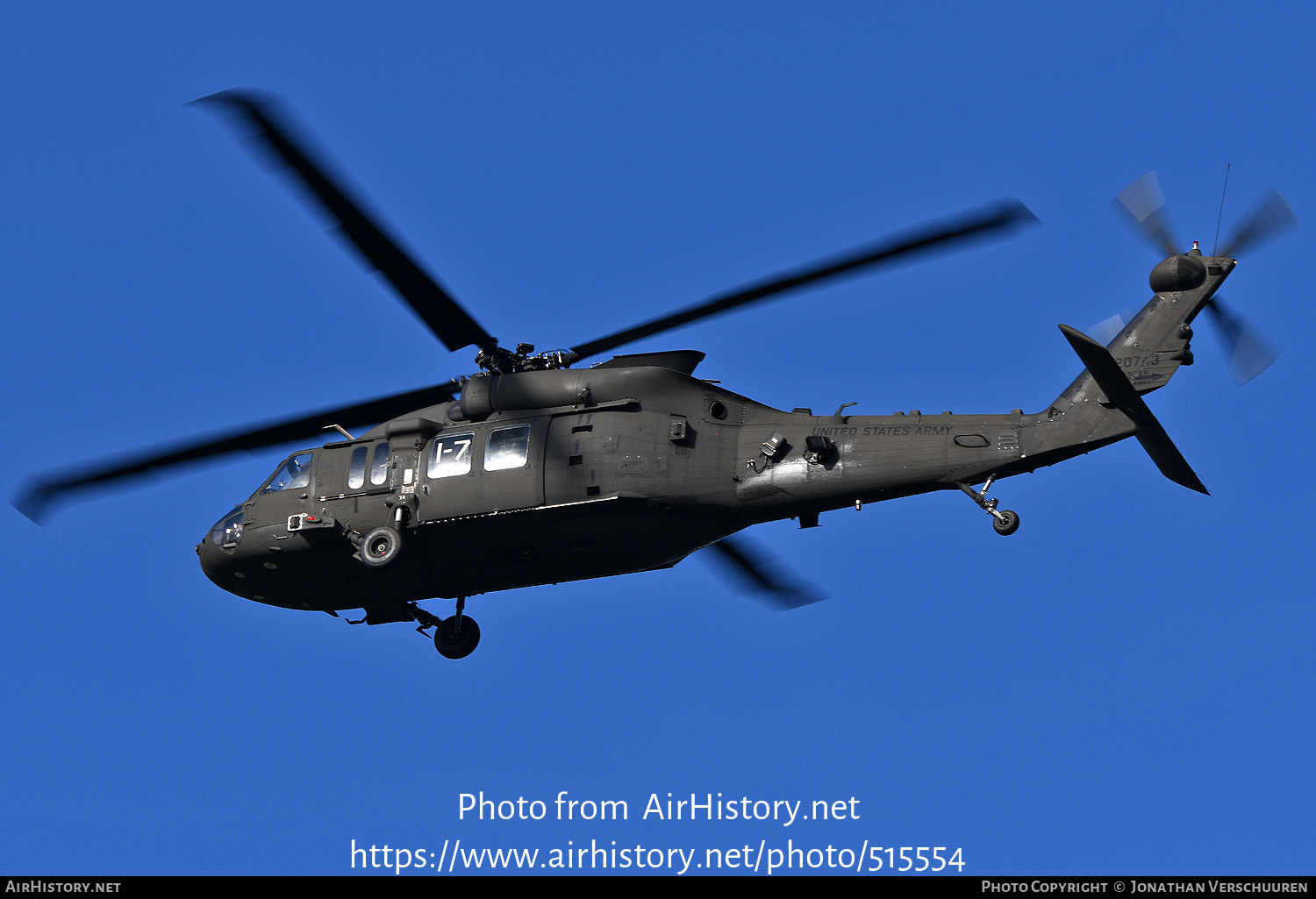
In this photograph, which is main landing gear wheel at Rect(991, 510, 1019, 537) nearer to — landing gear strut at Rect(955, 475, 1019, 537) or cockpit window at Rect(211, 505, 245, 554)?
landing gear strut at Rect(955, 475, 1019, 537)

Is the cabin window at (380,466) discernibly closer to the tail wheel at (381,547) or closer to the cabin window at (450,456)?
the cabin window at (450,456)

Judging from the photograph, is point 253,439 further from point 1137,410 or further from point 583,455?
point 1137,410

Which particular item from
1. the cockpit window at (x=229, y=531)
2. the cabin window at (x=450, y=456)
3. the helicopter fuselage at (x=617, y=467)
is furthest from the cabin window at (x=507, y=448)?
the cockpit window at (x=229, y=531)

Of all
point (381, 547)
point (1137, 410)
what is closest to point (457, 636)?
point (381, 547)

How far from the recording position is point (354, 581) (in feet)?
95.6

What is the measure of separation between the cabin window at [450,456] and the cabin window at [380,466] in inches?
37.6

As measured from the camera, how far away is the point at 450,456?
91.9 ft

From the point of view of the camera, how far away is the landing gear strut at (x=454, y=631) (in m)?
30.3

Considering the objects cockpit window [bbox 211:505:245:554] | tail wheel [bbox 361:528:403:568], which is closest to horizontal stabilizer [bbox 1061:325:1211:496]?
tail wheel [bbox 361:528:403:568]

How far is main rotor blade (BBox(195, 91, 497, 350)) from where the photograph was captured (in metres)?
22.6

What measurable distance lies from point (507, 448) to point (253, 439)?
508 cm
